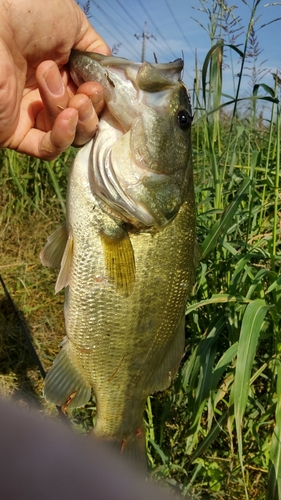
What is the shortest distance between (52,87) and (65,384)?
3.35 ft

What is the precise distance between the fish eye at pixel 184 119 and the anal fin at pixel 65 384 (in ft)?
2.83

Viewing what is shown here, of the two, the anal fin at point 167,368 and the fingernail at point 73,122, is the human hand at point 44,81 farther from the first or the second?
the anal fin at point 167,368

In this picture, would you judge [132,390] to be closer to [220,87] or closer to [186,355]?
[186,355]

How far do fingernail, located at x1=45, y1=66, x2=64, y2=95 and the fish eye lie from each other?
41cm

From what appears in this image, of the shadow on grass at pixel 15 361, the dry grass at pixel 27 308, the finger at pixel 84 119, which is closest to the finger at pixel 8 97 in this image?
the finger at pixel 84 119

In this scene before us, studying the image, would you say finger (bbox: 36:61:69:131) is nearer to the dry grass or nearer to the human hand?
the human hand

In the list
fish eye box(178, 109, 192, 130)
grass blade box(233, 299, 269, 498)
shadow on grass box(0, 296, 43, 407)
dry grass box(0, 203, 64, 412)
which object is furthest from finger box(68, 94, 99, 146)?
dry grass box(0, 203, 64, 412)

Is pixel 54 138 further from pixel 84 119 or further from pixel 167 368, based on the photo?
pixel 167 368

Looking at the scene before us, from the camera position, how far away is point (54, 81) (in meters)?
1.74

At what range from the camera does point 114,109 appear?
172cm

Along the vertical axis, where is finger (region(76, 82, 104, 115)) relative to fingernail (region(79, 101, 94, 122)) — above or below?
above

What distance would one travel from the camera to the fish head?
5.55ft

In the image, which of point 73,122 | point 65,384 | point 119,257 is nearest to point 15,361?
point 65,384

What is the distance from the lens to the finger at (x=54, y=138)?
5.60ft
